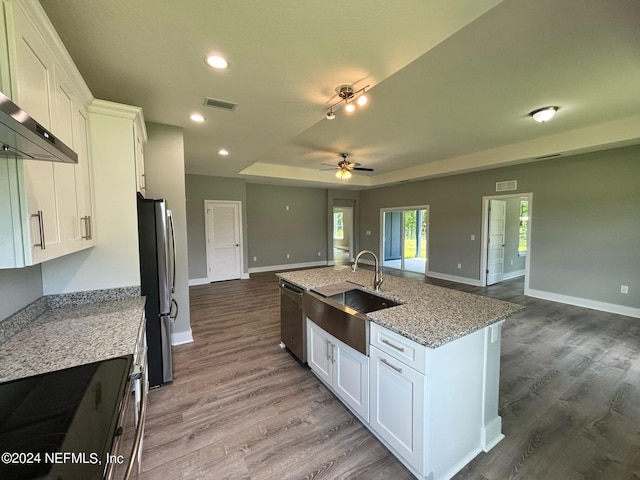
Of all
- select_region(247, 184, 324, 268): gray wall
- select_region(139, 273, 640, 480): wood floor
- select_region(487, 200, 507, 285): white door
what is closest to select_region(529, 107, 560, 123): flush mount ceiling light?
select_region(139, 273, 640, 480): wood floor

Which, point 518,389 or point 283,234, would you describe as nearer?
point 518,389

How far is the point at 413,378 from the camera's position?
1.46m

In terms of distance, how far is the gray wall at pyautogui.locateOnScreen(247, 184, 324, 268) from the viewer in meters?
7.40

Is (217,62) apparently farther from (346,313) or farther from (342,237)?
(342,237)

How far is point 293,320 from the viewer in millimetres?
2805

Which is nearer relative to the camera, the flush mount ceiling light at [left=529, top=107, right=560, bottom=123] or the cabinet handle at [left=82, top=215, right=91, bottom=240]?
the cabinet handle at [left=82, top=215, right=91, bottom=240]

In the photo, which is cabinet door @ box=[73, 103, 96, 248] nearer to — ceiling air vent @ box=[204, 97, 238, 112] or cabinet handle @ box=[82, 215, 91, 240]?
cabinet handle @ box=[82, 215, 91, 240]

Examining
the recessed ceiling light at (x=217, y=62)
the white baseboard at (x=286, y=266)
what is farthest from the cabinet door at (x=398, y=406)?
the white baseboard at (x=286, y=266)

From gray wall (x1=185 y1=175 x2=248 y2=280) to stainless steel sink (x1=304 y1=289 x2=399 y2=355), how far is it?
454cm

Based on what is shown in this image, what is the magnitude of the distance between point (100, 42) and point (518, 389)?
4.12 metres

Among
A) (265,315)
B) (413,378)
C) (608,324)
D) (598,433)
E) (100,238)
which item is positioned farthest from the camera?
(265,315)

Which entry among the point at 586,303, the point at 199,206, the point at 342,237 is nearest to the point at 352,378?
the point at 586,303

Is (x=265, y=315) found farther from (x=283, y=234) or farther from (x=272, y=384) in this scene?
(x=283, y=234)

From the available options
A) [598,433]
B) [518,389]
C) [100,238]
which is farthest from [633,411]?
[100,238]
